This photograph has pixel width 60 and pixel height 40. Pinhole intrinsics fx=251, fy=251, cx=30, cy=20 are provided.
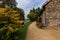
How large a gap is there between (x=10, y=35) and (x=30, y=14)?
40.8m

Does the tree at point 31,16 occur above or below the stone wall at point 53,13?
below

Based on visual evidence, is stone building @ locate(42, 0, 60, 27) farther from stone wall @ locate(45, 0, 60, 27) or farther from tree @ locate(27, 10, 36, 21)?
tree @ locate(27, 10, 36, 21)

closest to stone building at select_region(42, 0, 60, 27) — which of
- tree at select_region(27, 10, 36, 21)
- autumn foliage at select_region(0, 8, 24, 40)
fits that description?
autumn foliage at select_region(0, 8, 24, 40)

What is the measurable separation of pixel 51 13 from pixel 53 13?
0.36m

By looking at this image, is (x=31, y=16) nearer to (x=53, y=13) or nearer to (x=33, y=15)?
(x=33, y=15)

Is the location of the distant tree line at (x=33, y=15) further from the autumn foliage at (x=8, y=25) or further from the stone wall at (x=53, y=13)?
the autumn foliage at (x=8, y=25)

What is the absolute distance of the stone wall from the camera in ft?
145

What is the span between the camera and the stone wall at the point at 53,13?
44.3 m

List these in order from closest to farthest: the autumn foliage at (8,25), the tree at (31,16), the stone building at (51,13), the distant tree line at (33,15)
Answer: the autumn foliage at (8,25) → the stone building at (51,13) → the distant tree line at (33,15) → the tree at (31,16)

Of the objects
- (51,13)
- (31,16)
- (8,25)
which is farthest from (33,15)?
(8,25)

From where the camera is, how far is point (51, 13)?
4475 cm

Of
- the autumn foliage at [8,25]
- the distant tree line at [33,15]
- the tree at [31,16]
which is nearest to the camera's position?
the autumn foliage at [8,25]

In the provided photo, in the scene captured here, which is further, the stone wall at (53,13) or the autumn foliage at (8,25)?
the stone wall at (53,13)

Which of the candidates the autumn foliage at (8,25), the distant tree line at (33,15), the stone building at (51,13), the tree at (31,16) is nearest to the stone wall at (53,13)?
the stone building at (51,13)
